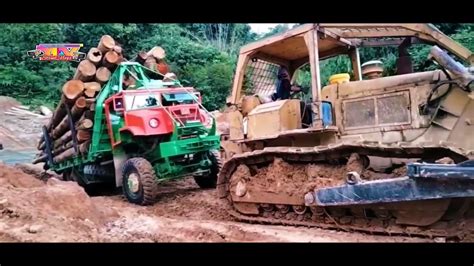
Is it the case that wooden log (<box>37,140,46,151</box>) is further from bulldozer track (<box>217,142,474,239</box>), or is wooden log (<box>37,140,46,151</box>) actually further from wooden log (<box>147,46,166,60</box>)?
bulldozer track (<box>217,142,474,239</box>)

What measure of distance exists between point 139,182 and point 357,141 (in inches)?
107

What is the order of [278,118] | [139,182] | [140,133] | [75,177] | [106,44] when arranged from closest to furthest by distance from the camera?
[278,118]
[139,182]
[140,133]
[106,44]
[75,177]

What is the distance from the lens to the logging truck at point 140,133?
5.46 meters

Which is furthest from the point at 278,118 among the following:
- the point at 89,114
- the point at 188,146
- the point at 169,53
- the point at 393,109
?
the point at 169,53

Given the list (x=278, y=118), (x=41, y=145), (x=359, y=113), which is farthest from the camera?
(x=41, y=145)

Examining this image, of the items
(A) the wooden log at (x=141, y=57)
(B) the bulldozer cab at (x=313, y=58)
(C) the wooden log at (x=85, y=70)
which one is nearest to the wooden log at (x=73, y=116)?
(C) the wooden log at (x=85, y=70)

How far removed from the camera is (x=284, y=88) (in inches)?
185

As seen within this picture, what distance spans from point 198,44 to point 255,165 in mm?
4095

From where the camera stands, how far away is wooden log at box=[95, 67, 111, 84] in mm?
6159

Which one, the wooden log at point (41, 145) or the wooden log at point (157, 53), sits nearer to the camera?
the wooden log at point (157, 53)

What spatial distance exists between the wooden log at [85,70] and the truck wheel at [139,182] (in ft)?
4.43

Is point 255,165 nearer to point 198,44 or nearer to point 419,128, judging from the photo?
point 419,128

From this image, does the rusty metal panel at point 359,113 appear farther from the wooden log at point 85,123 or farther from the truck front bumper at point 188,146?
the wooden log at point 85,123

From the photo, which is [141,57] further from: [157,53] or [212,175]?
Result: [212,175]
